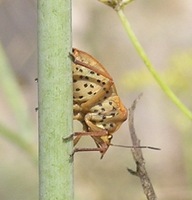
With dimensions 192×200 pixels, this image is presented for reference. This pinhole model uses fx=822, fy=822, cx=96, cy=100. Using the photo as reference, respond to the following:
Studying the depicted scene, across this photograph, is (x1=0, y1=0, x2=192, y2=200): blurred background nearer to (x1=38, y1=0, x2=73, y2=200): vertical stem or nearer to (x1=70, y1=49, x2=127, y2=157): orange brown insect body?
(x1=70, y1=49, x2=127, y2=157): orange brown insect body

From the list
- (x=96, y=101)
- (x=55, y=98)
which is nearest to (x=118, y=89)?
(x=96, y=101)

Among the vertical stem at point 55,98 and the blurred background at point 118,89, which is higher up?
the vertical stem at point 55,98

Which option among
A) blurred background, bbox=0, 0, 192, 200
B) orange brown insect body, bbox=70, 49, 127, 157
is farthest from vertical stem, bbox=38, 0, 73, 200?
blurred background, bbox=0, 0, 192, 200

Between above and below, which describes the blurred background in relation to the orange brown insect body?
below

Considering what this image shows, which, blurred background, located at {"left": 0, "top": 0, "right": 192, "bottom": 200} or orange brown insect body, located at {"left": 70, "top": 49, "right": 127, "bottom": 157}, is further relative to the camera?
blurred background, located at {"left": 0, "top": 0, "right": 192, "bottom": 200}

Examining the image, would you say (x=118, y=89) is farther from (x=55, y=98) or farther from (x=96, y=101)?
(x=55, y=98)

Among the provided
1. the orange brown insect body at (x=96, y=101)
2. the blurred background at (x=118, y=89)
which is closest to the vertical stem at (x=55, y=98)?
A: the orange brown insect body at (x=96, y=101)

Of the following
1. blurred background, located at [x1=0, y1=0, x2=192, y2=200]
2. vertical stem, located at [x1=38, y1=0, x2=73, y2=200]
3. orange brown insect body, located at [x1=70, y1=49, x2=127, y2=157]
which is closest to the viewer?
vertical stem, located at [x1=38, y1=0, x2=73, y2=200]

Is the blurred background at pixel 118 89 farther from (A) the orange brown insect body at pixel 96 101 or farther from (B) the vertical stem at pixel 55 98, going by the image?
(B) the vertical stem at pixel 55 98
